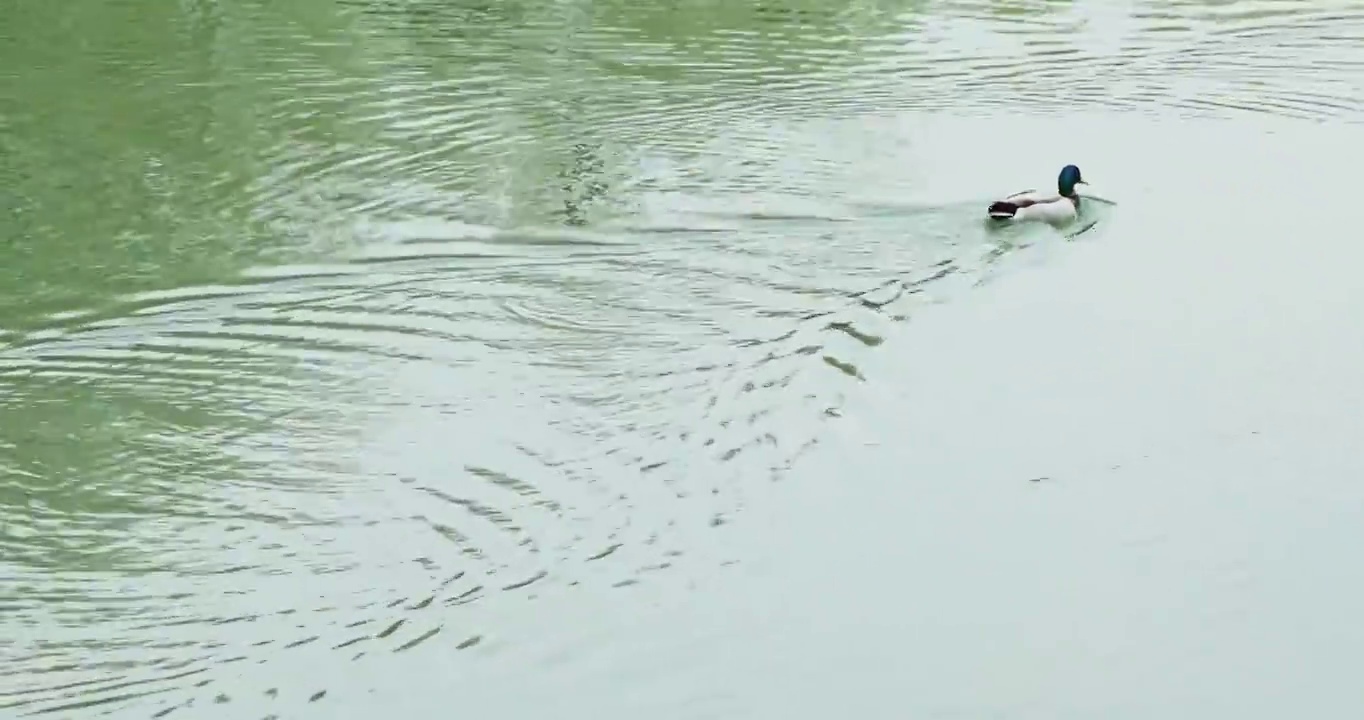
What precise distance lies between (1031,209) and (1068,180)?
421mm

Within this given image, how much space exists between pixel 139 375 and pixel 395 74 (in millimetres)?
4269

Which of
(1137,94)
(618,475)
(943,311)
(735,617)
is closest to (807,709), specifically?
(735,617)

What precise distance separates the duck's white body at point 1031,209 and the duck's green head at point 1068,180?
172 millimetres

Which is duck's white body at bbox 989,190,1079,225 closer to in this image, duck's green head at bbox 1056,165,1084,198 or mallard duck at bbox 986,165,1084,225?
mallard duck at bbox 986,165,1084,225

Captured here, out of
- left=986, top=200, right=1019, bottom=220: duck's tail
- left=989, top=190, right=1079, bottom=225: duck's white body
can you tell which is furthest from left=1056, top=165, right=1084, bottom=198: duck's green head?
left=986, top=200, right=1019, bottom=220: duck's tail

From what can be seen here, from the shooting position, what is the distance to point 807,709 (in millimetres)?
6301

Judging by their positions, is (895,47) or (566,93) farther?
(895,47)

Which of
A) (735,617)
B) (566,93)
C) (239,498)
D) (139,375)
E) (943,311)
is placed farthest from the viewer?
(566,93)

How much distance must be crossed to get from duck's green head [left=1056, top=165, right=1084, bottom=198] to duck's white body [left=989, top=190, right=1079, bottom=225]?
172mm

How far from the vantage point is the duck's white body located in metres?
10.2

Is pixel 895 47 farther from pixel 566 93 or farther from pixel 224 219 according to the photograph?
pixel 224 219

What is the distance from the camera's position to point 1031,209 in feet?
33.6

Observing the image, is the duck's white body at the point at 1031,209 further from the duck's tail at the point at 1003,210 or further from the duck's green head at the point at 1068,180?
the duck's green head at the point at 1068,180

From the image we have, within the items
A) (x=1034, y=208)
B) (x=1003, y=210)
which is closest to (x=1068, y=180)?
(x=1034, y=208)
